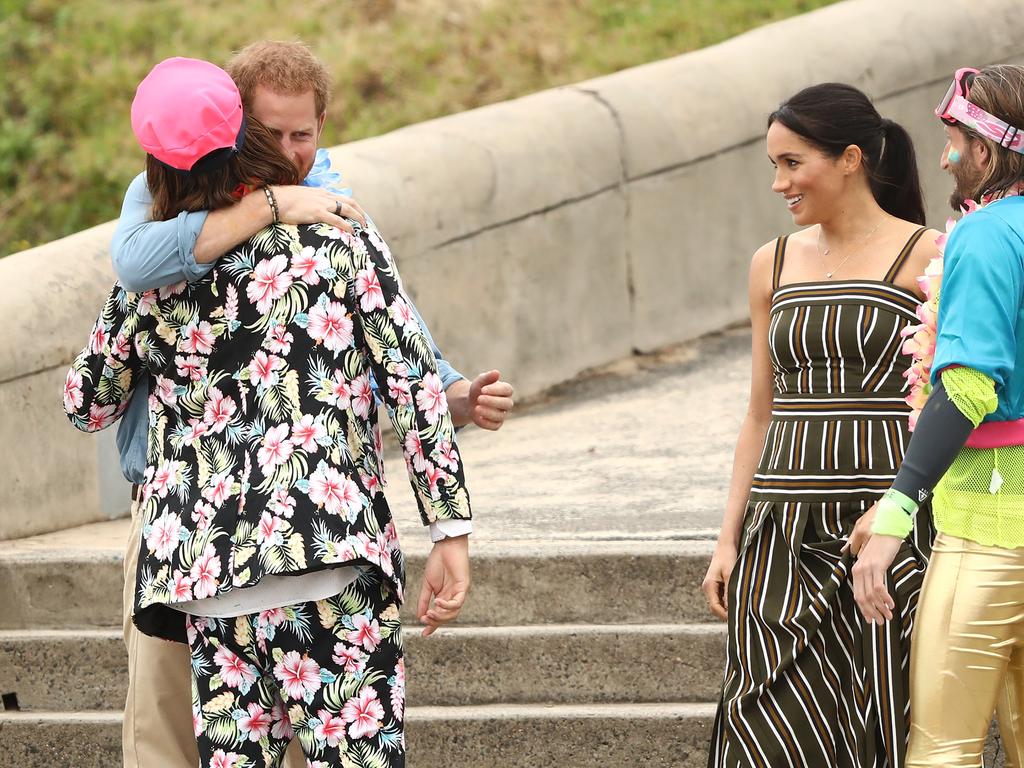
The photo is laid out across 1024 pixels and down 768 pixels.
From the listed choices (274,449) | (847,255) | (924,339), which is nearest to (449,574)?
(274,449)

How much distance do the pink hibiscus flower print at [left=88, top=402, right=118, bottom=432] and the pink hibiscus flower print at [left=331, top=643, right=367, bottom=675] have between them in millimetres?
685

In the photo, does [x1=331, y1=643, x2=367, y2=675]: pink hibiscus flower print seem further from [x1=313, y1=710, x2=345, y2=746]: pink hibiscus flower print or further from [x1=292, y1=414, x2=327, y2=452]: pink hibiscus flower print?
[x1=292, y1=414, x2=327, y2=452]: pink hibiscus flower print

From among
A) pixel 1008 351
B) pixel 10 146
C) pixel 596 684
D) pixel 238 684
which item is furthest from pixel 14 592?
pixel 10 146

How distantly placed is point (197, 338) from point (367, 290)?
31 cm

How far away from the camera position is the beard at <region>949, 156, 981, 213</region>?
3.00 m

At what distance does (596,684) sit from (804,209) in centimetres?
164

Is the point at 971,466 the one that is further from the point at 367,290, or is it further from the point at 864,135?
the point at 367,290

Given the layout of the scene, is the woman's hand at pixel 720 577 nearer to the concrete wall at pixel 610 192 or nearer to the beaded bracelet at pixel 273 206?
the beaded bracelet at pixel 273 206

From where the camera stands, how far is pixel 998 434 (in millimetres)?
2957

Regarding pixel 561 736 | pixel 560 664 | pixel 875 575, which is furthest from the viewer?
pixel 560 664

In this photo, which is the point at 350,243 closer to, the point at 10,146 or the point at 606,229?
the point at 606,229

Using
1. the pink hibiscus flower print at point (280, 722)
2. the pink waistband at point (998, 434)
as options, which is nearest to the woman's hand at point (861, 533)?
the pink waistband at point (998, 434)

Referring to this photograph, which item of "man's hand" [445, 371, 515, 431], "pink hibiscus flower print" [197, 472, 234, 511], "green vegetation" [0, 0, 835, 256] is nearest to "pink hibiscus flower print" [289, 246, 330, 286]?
"pink hibiscus flower print" [197, 472, 234, 511]

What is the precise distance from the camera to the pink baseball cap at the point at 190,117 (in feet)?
8.81
